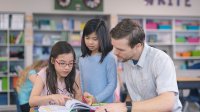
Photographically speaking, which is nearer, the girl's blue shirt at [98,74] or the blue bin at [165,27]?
the girl's blue shirt at [98,74]

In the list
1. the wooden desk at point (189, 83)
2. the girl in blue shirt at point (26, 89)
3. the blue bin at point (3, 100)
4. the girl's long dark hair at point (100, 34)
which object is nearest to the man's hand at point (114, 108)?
the girl's long dark hair at point (100, 34)

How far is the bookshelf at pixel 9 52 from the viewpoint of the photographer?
7.29 metres

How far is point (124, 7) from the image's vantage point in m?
7.76

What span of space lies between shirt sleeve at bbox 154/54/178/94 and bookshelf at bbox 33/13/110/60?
20.0 ft

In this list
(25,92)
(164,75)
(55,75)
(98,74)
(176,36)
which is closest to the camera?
(164,75)

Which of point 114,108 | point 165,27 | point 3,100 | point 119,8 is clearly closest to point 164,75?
point 114,108

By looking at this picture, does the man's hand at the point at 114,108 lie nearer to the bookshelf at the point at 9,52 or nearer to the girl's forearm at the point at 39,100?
the girl's forearm at the point at 39,100

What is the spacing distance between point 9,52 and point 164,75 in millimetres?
6343

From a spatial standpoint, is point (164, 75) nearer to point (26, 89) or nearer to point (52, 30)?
point (26, 89)

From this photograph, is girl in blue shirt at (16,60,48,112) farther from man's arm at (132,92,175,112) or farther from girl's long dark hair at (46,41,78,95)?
man's arm at (132,92,175,112)

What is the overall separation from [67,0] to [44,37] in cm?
108

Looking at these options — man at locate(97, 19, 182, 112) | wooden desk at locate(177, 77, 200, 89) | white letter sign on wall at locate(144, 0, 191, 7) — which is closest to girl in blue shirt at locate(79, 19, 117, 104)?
A: man at locate(97, 19, 182, 112)

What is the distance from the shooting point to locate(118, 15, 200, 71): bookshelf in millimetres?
8336

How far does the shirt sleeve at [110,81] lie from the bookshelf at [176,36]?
5870mm
